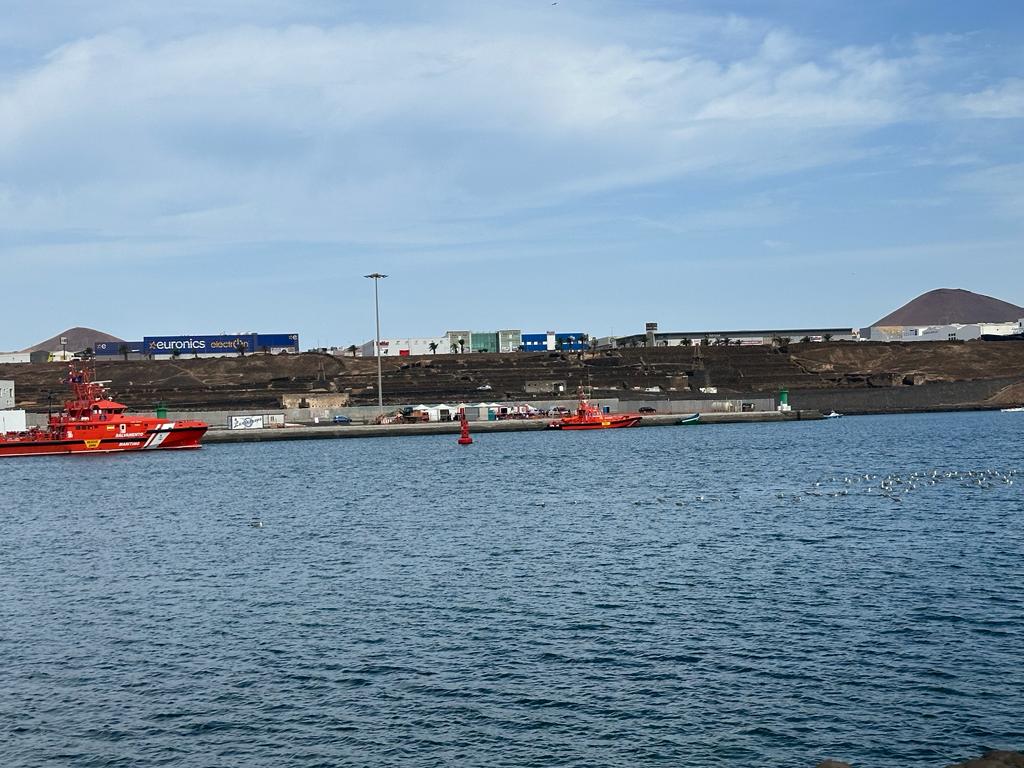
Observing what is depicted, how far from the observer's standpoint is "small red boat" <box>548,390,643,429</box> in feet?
461

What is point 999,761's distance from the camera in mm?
16656

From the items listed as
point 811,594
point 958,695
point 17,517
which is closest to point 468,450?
point 17,517

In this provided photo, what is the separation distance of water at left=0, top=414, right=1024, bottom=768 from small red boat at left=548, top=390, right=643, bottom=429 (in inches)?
2941

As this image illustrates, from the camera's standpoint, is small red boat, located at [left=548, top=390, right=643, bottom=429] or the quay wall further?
the quay wall

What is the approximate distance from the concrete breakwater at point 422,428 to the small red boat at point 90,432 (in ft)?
54.0

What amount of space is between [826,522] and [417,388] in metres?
126

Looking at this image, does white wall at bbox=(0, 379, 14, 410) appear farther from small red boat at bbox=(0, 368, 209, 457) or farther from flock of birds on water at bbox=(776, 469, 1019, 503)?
flock of birds on water at bbox=(776, 469, 1019, 503)

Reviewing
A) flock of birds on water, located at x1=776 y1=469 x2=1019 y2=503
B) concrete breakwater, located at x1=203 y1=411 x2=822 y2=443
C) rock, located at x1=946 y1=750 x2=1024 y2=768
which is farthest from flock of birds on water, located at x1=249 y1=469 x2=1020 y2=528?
concrete breakwater, located at x1=203 y1=411 x2=822 y2=443

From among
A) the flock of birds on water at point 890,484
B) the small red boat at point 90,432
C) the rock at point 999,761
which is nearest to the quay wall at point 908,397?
the small red boat at point 90,432

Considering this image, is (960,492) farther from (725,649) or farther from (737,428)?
(737,428)

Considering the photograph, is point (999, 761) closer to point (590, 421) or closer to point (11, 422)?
point (590, 421)

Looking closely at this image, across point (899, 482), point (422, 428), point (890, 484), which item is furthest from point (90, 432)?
point (899, 482)

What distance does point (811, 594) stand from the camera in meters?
33.4

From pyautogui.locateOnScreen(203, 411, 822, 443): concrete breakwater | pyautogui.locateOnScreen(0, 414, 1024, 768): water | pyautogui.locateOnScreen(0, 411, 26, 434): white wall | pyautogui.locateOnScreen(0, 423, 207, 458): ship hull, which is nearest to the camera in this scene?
pyautogui.locateOnScreen(0, 414, 1024, 768): water
